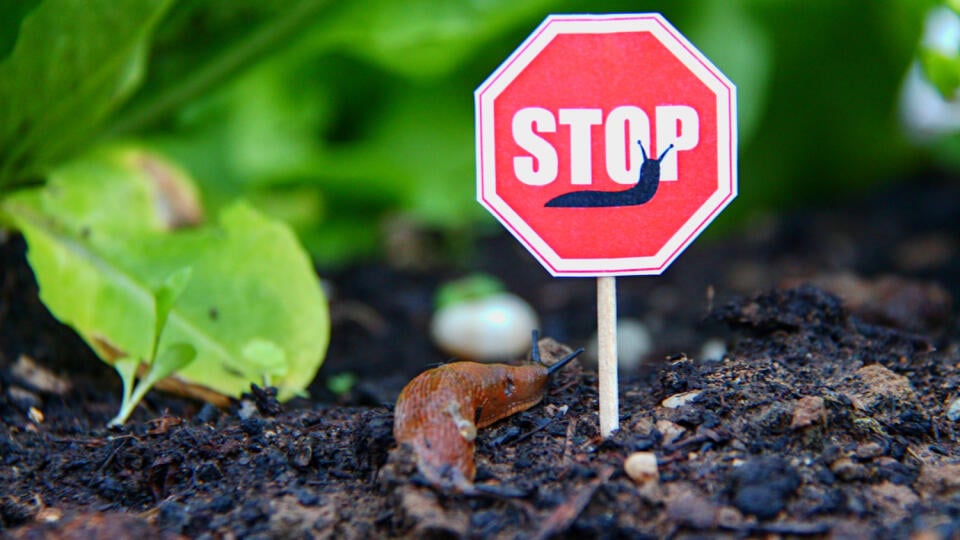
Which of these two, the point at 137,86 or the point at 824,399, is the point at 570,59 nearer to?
the point at 824,399

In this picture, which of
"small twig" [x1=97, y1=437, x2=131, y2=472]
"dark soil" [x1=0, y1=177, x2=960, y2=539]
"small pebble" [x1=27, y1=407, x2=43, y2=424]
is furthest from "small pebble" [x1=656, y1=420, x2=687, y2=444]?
"small pebble" [x1=27, y1=407, x2=43, y2=424]

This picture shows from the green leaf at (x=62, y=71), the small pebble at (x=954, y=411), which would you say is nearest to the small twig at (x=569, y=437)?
the small pebble at (x=954, y=411)

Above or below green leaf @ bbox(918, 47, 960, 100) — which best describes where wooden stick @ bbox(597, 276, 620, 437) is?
below

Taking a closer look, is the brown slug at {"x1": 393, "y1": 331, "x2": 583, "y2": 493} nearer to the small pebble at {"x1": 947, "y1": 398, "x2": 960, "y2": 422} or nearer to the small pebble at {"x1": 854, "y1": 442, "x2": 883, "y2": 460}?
the small pebble at {"x1": 854, "y1": 442, "x2": 883, "y2": 460}

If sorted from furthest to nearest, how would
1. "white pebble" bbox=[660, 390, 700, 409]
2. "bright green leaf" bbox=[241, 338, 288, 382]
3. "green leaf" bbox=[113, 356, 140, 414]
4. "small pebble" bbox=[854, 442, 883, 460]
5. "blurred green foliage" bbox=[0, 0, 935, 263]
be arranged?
"blurred green foliage" bbox=[0, 0, 935, 263], "bright green leaf" bbox=[241, 338, 288, 382], "green leaf" bbox=[113, 356, 140, 414], "white pebble" bbox=[660, 390, 700, 409], "small pebble" bbox=[854, 442, 883, 460]

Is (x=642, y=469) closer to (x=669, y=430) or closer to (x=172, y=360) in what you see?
(x=669, y=430)

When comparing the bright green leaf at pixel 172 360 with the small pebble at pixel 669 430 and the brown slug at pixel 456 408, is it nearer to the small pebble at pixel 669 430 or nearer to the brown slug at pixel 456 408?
the brown slug at pixel 456 408

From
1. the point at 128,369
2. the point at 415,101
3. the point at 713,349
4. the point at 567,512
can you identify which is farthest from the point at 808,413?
the point at 415,101

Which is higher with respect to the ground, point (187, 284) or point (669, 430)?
point (187, 284)
